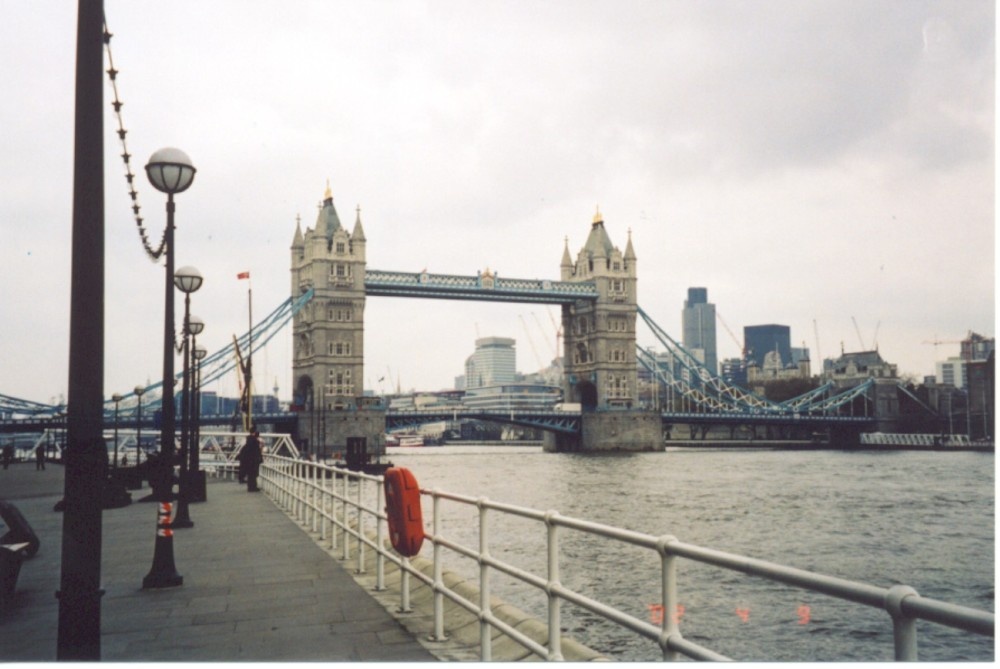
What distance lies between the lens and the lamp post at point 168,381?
8547mm


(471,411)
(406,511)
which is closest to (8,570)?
(406,511)

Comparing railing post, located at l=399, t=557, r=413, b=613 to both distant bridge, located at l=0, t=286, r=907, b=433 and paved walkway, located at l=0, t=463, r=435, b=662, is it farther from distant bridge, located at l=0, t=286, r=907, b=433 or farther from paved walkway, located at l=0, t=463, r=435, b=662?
distant bridge, located at l=0, t=286, r=907, b=433

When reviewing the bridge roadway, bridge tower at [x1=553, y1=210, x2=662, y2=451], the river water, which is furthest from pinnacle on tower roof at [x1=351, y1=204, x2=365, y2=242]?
the river water

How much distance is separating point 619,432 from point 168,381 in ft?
272

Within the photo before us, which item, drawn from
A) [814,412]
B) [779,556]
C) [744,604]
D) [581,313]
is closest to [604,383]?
[581,313]

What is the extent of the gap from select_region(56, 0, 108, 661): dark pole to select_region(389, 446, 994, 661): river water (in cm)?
410

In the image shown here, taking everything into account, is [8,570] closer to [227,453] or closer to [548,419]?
[227,453]

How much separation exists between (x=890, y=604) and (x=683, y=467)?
6032cm

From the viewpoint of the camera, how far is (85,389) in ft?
14.6

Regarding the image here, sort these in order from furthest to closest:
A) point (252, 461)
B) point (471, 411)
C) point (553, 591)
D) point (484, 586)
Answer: point (471, 411) < point (252, 461) < point (484, 586) < point (553, 591)

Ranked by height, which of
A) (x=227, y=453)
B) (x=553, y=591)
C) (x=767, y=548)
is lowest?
(x=767, y=548)

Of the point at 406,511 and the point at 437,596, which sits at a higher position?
the point at 406,511

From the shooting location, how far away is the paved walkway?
6117 mm

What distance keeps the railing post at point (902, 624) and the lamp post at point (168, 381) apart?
7090 mm
